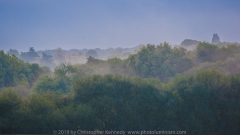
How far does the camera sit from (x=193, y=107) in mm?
45812

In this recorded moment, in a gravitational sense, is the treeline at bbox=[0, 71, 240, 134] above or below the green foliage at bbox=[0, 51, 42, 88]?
below

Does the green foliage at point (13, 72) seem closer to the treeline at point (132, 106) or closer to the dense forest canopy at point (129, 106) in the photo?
the dense forest canopy at point (129, 106)

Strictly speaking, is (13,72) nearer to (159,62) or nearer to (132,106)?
(159,62)

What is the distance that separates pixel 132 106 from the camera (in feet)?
146

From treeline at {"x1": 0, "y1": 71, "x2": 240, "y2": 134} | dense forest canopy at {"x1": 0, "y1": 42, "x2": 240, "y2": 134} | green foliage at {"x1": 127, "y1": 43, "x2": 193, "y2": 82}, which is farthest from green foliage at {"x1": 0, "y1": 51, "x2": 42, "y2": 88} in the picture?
treeline at {"x1": 0, "y1": 71, "x2": 240, "y2": 134}

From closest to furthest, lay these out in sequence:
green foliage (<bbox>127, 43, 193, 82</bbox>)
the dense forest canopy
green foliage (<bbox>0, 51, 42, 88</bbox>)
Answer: the dense forest canopy
green foliage (<bbox>0, 51, 42, 88</bbox>)
green foliage (<bbox>127, 43, 193, 82</bbox>)

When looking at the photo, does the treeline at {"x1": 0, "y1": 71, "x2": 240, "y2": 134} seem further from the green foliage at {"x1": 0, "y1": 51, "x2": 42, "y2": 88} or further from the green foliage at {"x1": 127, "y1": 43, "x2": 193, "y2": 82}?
the green foliage at {"x1": 0, "y1": 51, "x2": 42, "y2": 88}

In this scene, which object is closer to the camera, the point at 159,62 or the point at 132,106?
the point at 132,106

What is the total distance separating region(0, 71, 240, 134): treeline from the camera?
3994 centimetres

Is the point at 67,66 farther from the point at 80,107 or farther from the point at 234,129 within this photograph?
the point at 234,129

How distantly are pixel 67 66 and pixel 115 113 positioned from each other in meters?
40.9

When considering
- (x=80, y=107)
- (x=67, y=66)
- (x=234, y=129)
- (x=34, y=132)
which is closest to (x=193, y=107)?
(x=234, y=129)

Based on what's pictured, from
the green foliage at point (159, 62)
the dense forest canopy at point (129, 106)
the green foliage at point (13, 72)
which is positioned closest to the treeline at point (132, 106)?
the dense forest canopy at point (129, 106)

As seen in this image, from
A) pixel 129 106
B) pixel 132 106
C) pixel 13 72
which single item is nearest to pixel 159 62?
pixel 13 72
